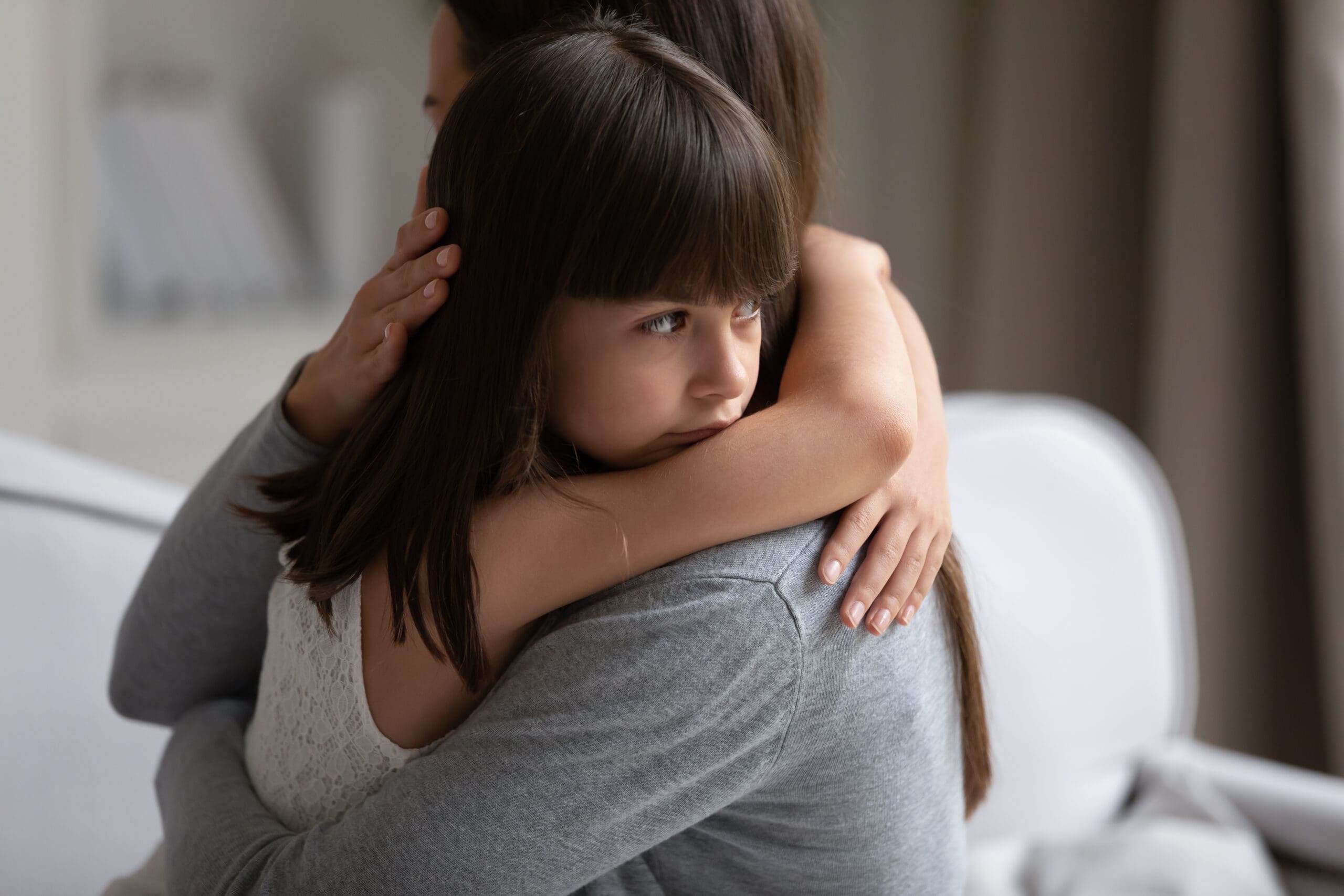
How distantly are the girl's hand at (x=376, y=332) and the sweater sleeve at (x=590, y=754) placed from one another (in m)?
0.19

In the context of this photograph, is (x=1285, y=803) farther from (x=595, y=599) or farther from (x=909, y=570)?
(x=595, y=599)

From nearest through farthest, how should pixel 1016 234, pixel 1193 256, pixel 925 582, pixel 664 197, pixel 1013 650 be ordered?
pixel 664 197, pixel 925 582, pixel 1013 650, pixel 1193 256, pixel 1016 234

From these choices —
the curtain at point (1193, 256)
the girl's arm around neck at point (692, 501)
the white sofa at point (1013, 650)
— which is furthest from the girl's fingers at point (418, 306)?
the curtain at point (1193, 256)

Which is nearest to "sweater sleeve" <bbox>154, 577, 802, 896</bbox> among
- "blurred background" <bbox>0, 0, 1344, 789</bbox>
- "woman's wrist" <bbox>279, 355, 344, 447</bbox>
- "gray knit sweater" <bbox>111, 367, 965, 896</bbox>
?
"gray knit sweater" <bbox>111, 367, 965, 896</bbox>

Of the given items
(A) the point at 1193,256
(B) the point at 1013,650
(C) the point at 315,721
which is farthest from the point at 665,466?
(A) the point at 1193,256

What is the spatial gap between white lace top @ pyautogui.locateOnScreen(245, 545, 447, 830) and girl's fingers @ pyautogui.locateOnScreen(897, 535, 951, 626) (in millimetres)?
260

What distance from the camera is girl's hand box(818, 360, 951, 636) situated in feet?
2.00

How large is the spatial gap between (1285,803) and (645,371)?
1004mm

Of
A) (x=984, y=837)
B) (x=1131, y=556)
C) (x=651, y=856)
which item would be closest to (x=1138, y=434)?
(x=1131, y=556)

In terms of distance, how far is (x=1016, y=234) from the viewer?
7.06 ft

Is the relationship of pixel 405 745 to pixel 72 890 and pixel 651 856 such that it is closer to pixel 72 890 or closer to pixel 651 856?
pixel 651 856

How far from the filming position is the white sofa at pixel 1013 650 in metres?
0.93

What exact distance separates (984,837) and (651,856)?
23.9 inches

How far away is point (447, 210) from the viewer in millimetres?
618
